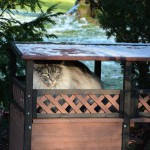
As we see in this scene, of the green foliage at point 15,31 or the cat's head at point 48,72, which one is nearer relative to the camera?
the cat's head at point 48,72

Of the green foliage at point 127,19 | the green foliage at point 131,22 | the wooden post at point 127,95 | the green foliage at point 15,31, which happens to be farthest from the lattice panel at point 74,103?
the green foliage at point 127,19

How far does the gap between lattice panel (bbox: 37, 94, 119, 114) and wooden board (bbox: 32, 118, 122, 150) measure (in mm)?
115

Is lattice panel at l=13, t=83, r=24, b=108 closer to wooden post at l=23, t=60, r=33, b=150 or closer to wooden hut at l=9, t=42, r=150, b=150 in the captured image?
wooden hut at l=9, t=42, r=150, b=150

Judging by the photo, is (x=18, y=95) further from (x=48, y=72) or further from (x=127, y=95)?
(x=127, y=95)

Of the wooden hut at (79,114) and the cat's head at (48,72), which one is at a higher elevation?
the cat's head at (48,72)

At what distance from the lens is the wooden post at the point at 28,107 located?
4867 millimetres

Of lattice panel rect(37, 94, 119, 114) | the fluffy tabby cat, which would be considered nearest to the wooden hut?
lattice panel rect(37, 94, 119, 114)

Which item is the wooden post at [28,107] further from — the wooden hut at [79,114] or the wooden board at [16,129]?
the wooden board at [16,129]

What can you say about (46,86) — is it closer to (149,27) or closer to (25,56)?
(25,56)

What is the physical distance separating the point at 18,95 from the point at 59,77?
45 centimetres

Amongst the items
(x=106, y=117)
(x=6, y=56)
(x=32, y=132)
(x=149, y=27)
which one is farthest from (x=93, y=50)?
(x=149, y=27)

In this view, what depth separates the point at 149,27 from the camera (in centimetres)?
752

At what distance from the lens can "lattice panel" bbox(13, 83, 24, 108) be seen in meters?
5.21

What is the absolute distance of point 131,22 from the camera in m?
7.78
